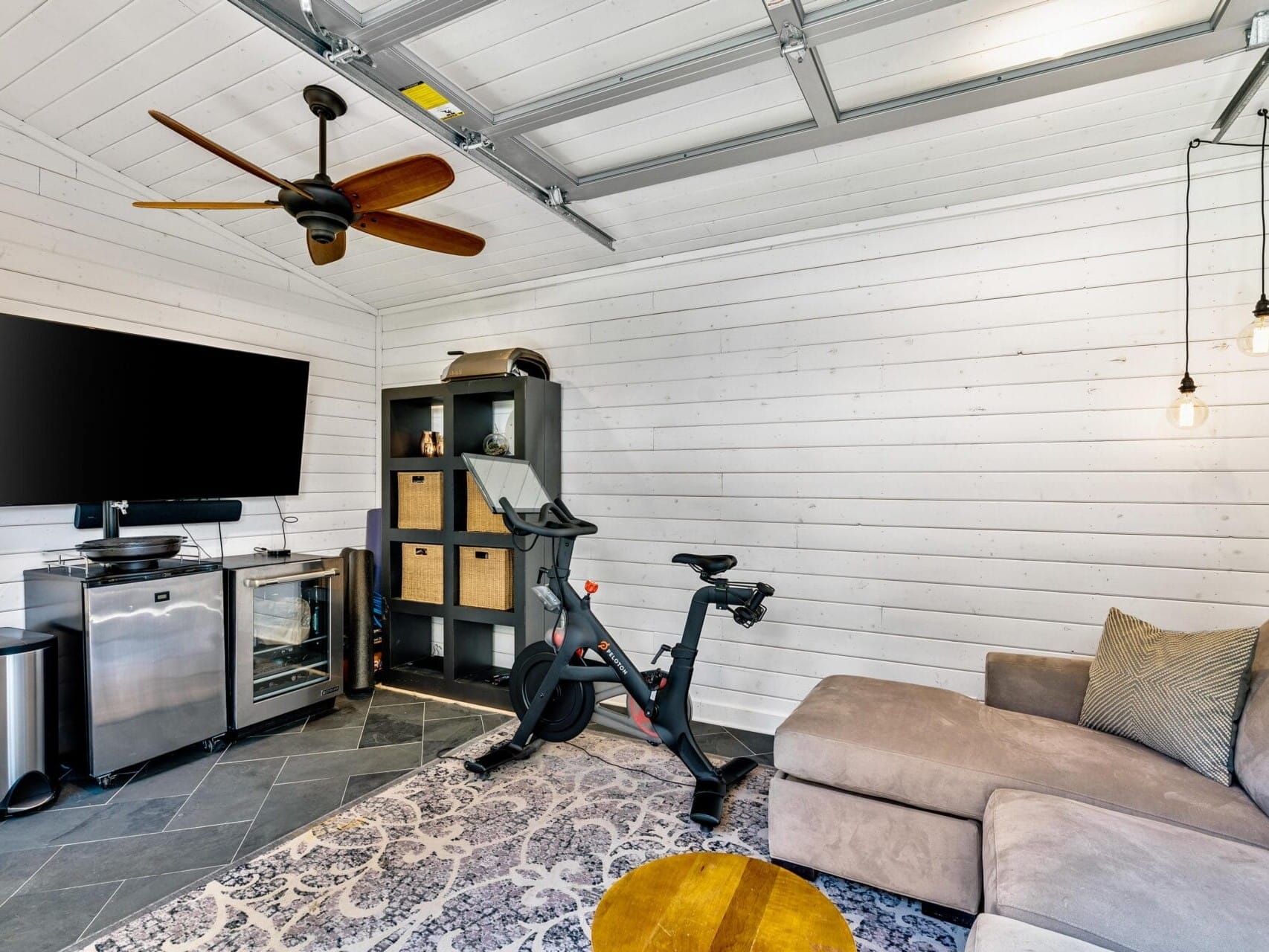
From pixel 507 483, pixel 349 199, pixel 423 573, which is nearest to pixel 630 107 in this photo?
pixel 349 199

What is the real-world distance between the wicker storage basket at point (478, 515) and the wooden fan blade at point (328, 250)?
156cm

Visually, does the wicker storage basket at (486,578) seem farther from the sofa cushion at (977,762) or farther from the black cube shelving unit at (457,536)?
the sofa cushion at (977,762)

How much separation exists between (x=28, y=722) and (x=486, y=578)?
6.72 feet

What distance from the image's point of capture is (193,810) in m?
2.61

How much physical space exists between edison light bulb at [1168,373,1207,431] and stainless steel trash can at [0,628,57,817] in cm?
467

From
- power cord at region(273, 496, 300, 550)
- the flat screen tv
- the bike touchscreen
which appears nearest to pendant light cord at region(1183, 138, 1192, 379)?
the bike touchscreen

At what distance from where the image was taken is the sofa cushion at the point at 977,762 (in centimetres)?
173

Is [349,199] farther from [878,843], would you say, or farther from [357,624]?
[878,843]

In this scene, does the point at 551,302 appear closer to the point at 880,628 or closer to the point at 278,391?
the point at 278,391

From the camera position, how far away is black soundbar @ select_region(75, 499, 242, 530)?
315 cm

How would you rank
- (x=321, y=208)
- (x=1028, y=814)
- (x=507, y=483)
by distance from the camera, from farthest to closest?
(x=507, y=483), (x=321, y=208), (x=1028, y=814)

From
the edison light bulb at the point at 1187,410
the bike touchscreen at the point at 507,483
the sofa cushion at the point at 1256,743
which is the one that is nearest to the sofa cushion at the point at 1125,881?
the sofa cushion at the point at 1256,743

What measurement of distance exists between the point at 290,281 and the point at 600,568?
106 inches

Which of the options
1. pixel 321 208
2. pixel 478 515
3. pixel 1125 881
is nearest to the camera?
pixel 1125 881
